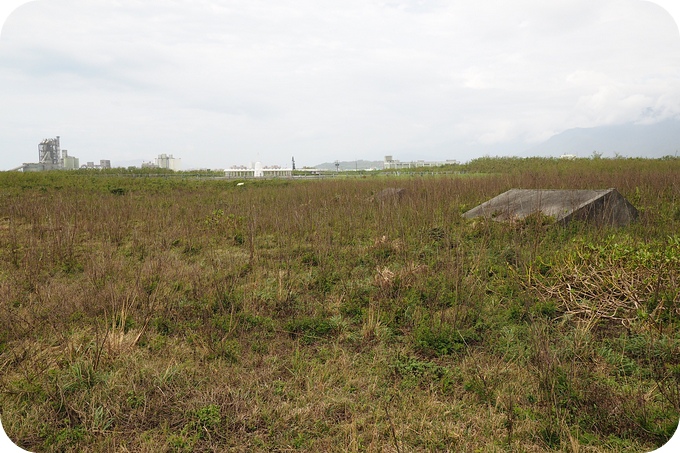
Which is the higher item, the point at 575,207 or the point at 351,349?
the point at 575,207

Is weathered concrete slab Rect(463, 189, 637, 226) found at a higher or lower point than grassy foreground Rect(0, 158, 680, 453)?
higher

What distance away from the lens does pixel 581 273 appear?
402cm

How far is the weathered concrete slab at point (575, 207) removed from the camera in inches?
251

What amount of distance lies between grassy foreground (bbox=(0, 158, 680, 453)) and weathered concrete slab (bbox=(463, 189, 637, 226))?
347mm

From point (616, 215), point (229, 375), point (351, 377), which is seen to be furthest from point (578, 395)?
point (616, 215)

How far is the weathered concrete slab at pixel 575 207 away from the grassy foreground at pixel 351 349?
347mm

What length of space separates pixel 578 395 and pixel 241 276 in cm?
392

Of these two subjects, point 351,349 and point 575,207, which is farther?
point 575,207

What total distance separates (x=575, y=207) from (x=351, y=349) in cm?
511

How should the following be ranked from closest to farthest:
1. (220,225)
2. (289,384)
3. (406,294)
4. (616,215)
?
1. (289,384)
2. (406,294)
3. (616,215)
4. (220,225)

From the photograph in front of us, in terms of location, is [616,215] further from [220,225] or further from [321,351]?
[220,225]

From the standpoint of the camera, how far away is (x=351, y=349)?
3348 mm

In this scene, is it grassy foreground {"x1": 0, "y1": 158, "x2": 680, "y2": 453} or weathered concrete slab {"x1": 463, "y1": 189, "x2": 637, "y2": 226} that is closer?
grassy foreground {"x1": 0, "y1": 158, "x2": 680, "y2": 453}

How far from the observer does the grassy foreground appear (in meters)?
2.30
